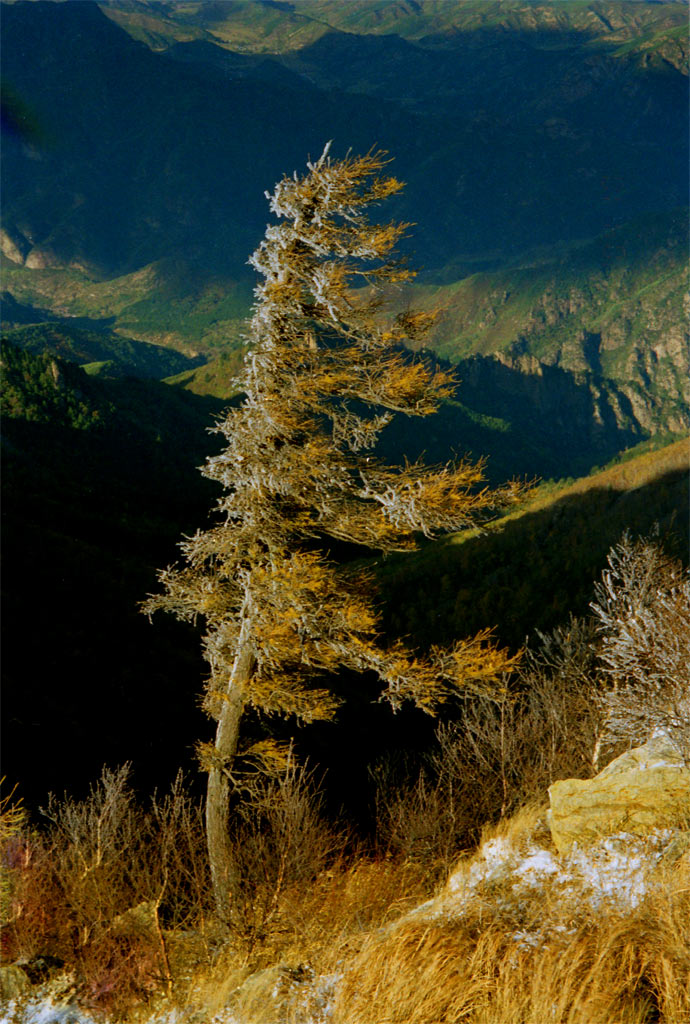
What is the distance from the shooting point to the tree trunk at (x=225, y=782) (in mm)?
9766

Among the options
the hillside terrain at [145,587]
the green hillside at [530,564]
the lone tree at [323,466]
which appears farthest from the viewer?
the green hillside at [530,564]

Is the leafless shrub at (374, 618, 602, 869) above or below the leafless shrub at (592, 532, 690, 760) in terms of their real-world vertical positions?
below

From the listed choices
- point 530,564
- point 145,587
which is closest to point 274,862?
point 145,587

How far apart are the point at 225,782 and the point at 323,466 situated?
5658 millimetres

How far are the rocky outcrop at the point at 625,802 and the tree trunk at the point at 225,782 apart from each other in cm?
545

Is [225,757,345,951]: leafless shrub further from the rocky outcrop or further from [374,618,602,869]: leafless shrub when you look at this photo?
the rocky outcrop

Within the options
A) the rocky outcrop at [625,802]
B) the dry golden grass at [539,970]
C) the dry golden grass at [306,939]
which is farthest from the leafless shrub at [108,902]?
the rocky outcrop at [625,802]

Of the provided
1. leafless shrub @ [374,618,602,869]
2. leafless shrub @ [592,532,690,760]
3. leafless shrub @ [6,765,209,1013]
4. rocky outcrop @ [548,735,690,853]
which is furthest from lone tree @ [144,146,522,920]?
leafless shrub @ [374,618,602,869]

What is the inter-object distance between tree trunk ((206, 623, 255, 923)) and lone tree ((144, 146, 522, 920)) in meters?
0.18

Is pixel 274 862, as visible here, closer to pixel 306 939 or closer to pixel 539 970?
pixel 306 939

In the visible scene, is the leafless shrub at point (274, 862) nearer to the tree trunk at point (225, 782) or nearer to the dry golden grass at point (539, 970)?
the tree trunk at point (225, 782)

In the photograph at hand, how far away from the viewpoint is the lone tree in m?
→ 8.44

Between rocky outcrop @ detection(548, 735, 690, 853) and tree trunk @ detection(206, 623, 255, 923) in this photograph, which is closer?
rocky outcrop @ detection(548, 735, 690, 853)

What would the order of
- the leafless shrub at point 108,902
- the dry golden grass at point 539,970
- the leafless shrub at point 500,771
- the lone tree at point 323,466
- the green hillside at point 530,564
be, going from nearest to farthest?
the dry golden grass at point 539,970, the lone tree at point 323,466, the leafless shrub at point 108,902, the leafless shrub at point 500,771, the green hillside at point 530,564
